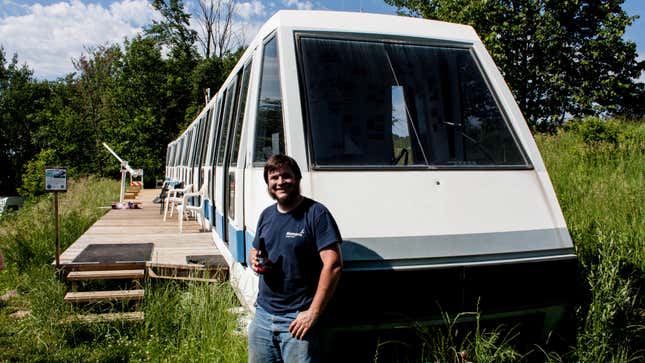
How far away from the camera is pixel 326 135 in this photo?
3.88 meters

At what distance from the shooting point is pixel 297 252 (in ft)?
9.26

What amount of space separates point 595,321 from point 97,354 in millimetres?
3995

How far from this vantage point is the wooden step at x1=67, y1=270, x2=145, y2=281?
5.76 m

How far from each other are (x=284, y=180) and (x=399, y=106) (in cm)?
177

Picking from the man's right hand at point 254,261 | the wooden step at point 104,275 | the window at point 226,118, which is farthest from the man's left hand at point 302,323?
the window at point 226,118

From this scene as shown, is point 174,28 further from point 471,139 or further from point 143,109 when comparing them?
point 471,139

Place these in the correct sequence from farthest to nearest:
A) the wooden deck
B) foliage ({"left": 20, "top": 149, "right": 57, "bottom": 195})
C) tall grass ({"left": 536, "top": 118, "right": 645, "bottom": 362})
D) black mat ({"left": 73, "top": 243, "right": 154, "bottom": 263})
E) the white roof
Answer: foliage ({"left": 20, "top": 149, "right": 57, "bottom": 195}), the wooden deck, black mat ({"left": 73, "top": 243, "right": 154, "bottom": 263}), the white roof, tall grass ({"left": 536, "top": 118, "right": 645, "bottom": 362})

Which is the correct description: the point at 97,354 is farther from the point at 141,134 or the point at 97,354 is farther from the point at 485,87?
the point at 141,134

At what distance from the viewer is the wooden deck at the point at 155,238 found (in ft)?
21.1

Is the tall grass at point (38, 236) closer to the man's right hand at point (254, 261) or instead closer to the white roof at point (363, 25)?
the white roof at point (363, 25)

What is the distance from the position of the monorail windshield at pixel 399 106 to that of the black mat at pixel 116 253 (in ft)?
10.7

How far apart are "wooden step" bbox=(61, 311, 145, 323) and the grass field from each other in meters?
0.06

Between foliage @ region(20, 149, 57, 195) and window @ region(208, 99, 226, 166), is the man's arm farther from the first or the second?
foliage @ region(20, 149, 57, 195)

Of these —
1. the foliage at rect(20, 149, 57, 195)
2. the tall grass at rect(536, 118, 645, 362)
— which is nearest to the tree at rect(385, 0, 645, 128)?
the tall grass at rect(536, 118, 645, 362)
